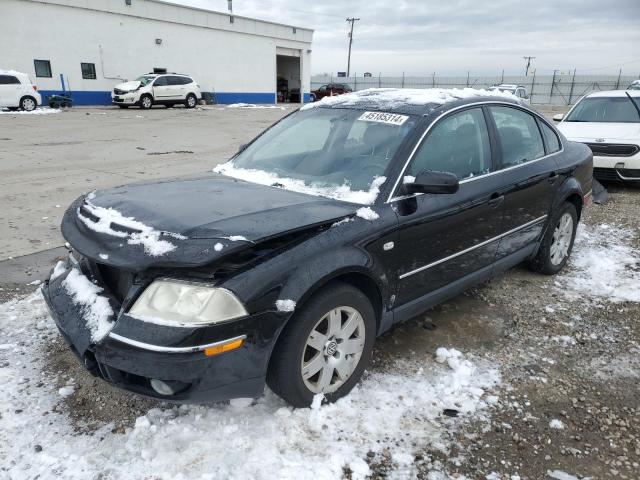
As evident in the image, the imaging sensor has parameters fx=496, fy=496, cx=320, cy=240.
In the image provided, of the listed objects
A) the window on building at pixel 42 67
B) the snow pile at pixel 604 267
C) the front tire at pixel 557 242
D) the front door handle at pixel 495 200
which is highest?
the window on building at pixel 42 67

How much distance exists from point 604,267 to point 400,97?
2921 mm

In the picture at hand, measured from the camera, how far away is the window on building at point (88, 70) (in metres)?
27.5

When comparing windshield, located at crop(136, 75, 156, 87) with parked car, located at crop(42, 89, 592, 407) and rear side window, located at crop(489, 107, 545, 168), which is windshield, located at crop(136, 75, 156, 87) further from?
rear side window, located at crop(489, 107, 545, 168)

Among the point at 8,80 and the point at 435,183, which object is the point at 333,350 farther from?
the point at 8,80

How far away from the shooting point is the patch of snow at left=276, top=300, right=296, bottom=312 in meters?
2.27

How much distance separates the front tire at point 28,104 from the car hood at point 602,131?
2148 centimetres

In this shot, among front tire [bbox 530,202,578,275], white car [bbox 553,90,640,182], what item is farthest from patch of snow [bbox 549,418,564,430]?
white car [bbox 553,90,640,182]

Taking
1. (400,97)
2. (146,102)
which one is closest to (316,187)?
(400,97)

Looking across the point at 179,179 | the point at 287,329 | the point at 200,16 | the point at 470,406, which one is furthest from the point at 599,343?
the point at 200,16

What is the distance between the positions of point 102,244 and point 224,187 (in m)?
0.93

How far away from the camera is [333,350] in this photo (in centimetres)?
267

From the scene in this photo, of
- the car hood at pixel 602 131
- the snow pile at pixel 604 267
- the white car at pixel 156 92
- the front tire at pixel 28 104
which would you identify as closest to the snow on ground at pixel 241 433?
the snow pile at pixel 604 267

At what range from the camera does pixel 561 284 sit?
457cm

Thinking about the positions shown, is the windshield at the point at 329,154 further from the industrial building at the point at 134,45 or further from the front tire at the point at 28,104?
the industrial building at the point at 134,45
